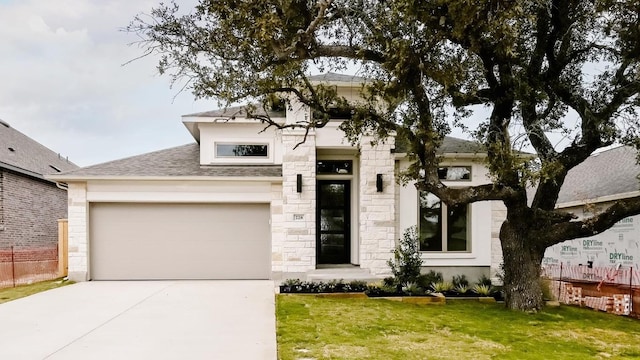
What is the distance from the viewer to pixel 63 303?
9.23 meters

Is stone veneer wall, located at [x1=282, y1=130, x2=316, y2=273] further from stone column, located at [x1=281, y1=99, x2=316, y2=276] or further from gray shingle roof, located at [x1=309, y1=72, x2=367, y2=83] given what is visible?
gray shingle roof, located at [x1=309, y1=72, x2=367, y2=83]

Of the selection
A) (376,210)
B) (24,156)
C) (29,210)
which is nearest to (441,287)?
(376,210)

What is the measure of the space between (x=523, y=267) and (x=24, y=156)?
54.3ft

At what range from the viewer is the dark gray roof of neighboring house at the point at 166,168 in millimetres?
12547

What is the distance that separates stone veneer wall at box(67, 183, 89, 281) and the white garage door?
25 cm

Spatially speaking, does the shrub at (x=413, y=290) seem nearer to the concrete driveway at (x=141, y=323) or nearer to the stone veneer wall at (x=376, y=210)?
the stone veneer wall at (x=376, y=210)

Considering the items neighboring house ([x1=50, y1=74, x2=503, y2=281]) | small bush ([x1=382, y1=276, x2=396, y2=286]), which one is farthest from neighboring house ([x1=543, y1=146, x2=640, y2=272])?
small bush ([x1=382, y1=276, x2=396, y2=286])

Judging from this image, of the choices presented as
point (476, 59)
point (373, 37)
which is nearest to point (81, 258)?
point (373, 37)

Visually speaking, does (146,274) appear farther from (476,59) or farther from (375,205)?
(476,59)

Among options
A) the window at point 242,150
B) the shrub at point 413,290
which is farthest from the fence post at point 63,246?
the shrub at point 413,290

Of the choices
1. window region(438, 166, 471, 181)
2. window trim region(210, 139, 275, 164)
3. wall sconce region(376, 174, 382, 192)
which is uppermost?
window trim region(210, 139, 275, 164)

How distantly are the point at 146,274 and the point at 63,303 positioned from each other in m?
3.51

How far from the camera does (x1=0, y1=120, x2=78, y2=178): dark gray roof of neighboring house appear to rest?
15062 millimetres

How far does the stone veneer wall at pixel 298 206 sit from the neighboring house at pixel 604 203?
6.24 m
